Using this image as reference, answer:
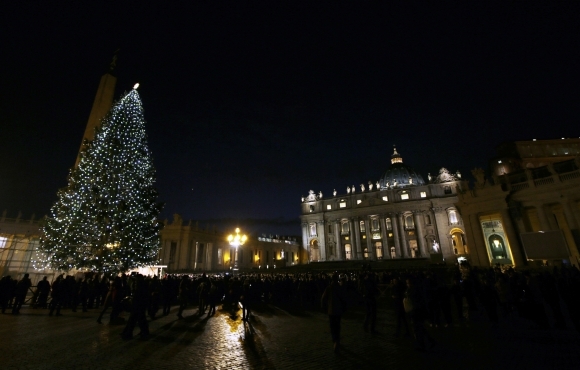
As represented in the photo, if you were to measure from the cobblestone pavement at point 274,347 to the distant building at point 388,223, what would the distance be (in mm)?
59437

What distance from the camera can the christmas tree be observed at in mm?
16250

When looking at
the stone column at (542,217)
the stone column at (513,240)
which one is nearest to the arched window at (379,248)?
the stone column at (513,240)

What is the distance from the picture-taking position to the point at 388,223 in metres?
71.5

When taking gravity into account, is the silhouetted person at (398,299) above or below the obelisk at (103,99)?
below

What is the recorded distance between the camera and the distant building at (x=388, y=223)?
6488 cm

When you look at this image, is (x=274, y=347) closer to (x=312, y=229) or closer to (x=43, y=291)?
(x=43, y=291)

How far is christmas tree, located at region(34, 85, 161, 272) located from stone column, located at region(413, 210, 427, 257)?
63.4 meters

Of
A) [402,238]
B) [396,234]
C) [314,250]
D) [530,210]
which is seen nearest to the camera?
[530,210]

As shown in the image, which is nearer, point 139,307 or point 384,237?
point 139,307

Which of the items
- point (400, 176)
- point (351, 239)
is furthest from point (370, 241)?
point (400, 176)

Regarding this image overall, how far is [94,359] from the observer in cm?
619

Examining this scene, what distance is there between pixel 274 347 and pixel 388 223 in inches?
2759

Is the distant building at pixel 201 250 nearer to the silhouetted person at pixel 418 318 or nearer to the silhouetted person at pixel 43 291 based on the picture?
the silhouetted person at pixel 43 291

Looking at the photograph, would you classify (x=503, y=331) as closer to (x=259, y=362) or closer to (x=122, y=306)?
(x=259, y=362)
